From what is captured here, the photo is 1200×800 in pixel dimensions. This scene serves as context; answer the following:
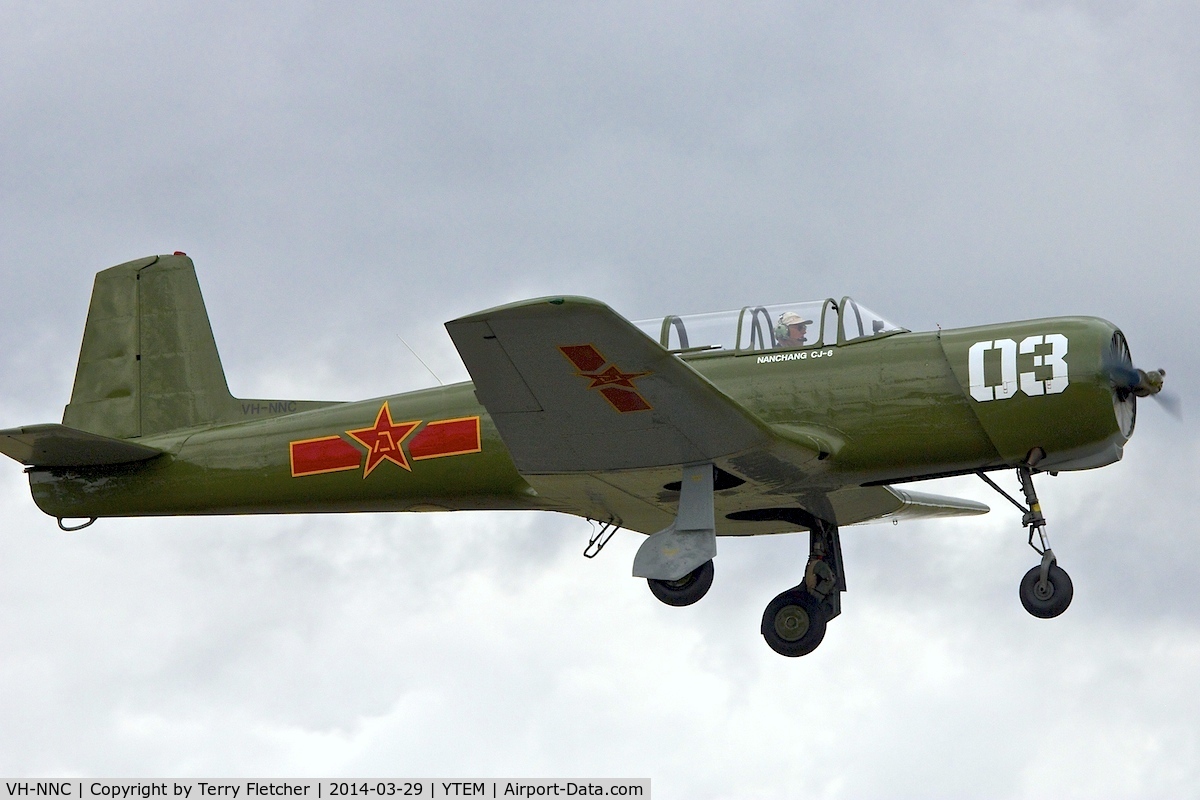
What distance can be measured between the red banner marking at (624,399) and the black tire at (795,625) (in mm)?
3068

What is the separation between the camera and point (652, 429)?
39.7ft

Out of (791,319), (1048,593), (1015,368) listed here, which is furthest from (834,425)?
(1048,593)

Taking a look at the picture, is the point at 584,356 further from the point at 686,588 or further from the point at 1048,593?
the point at 1048,593

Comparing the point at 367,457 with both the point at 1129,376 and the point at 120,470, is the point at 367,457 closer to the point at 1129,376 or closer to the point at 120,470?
the point at 120,470

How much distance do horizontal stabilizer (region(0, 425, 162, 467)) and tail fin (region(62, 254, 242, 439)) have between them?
0.55 m

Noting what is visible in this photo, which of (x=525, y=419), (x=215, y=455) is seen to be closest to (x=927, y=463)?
(x=525, y=419)

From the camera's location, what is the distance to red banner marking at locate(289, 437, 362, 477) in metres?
14.1

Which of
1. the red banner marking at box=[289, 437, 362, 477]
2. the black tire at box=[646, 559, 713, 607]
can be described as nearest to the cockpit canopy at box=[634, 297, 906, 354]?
the black tire at box=[646, 559, 713, 607]

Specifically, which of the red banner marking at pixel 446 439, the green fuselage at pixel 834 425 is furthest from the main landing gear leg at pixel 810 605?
the red banner marking at pixel 446 439

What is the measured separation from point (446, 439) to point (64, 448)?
3.52 m

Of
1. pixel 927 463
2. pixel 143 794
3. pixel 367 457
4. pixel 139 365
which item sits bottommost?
pixel 143 794

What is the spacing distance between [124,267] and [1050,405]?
9006 mm

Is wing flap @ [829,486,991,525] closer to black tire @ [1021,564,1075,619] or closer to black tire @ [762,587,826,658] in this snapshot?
black tire @ [762,587,826,658]

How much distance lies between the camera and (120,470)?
14758 mm
